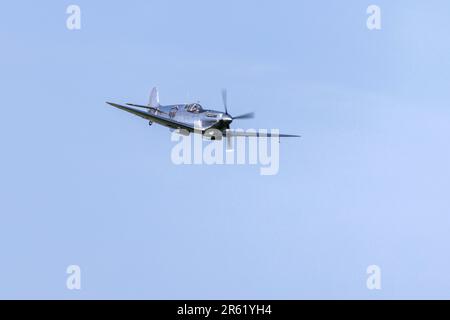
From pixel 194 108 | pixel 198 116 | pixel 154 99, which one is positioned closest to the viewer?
pixel 198 116

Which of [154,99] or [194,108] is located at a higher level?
[154,99]

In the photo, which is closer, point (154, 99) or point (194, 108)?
point (194, 108)

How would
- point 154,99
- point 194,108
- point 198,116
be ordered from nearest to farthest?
point 198,116 → point 194,108 → point 154,99

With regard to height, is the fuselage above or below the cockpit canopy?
below

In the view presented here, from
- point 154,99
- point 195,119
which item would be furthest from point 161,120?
point 154,99

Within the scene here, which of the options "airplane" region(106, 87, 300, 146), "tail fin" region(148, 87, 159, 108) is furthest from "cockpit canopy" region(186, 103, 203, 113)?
"tail fin" region(148, 87, 159, 108)

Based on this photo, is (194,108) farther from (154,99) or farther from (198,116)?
(154,99)

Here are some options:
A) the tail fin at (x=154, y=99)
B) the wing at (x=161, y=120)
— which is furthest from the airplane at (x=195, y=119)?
the tail fin at (x=154, y=99)

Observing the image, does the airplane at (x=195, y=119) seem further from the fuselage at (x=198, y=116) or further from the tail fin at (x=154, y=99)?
the tail fin at (x=154, y=99)

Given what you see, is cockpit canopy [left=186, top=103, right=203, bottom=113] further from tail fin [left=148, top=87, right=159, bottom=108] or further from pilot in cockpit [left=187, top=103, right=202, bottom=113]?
tail fin [left=148, top=87, right=159, bottom=108]

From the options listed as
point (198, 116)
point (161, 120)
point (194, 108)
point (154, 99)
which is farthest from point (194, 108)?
point (154, 99)
